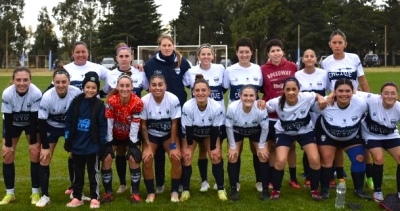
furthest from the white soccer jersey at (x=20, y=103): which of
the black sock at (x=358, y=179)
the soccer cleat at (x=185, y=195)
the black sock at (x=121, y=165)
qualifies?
the black sock at (x=358, y=179)

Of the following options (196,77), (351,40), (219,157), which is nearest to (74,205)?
(219,157)

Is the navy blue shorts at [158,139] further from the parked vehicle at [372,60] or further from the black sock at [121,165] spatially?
the parked vehicle at [372,60]

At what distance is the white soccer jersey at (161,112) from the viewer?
5.80 metres

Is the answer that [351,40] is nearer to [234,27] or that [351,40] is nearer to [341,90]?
[234,27]

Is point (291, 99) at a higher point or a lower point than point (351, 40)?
lower

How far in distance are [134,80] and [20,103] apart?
1.45m

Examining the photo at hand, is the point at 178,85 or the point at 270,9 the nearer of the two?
the point at 178,85

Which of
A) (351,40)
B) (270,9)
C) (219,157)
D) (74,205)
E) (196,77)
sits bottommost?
(74,205)

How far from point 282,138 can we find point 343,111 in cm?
81

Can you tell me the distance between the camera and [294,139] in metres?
5.95

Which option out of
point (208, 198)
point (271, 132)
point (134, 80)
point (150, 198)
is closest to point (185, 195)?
point (208, 198)

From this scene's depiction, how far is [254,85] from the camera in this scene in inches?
242

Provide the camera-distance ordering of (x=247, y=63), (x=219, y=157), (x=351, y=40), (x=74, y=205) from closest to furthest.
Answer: (x=74, y=205) < (x=219, y=157) < (x=247, y=63) < (x=351, y=40)

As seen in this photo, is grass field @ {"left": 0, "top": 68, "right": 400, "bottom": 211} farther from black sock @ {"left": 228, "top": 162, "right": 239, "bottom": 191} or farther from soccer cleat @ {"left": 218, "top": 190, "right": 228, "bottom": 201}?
black sock @ {"left": 228, "top": 162, "right": 239, "bottom": 191}
